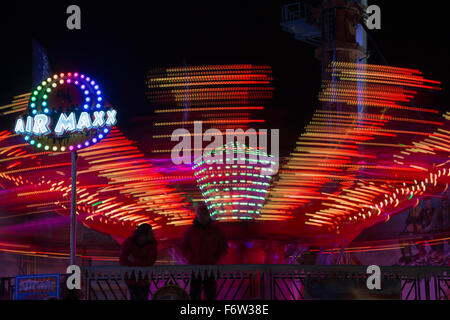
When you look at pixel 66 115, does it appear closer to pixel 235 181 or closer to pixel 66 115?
pixel 66 115

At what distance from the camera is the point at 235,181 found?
50.2ft

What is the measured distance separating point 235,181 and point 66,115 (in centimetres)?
383

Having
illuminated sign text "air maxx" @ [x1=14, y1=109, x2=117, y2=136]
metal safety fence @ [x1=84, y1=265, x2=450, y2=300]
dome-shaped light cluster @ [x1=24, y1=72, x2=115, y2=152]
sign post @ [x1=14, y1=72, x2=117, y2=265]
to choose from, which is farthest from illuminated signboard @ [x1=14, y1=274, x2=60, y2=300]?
illuminated sign text "air maxx" @ [x1=14, y1=109, x2=117, y2=136]

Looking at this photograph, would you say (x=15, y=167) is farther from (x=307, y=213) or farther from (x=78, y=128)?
(x=307, y=213)

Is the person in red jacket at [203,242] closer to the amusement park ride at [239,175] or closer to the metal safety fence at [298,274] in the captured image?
the metal safety fence at [298,274]

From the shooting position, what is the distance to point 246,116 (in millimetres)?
15914

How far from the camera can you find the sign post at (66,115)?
1532cm

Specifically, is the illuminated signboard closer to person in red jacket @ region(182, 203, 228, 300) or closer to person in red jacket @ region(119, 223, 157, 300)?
person in red jacket @ region(119, 223, 157, 300)

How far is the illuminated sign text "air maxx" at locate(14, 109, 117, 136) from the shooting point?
15297 millimetres

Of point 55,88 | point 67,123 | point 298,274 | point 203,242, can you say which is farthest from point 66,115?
point 298,274

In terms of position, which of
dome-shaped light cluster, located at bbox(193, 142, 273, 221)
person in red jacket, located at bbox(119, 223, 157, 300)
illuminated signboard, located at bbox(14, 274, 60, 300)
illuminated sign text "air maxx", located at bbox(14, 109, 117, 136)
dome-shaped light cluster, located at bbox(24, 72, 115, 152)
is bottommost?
illuminated signboard, located at bbox(14, 274, 60, 300)

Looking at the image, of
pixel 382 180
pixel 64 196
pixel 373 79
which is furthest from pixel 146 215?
pixel 373 79
